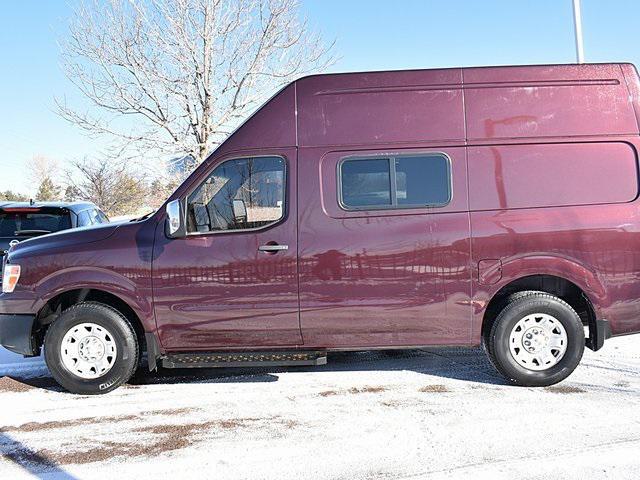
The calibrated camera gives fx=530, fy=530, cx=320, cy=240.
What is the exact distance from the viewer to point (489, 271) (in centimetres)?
435

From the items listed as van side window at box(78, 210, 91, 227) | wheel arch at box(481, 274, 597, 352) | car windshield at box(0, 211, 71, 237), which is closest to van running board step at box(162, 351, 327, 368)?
wheel arch at box(481, 274, 597, 352)

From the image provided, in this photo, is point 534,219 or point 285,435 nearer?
point 285,435

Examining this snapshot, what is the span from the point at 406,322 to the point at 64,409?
2830 millimetres

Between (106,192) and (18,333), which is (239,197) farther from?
(106,192)

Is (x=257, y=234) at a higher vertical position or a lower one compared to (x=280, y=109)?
lower

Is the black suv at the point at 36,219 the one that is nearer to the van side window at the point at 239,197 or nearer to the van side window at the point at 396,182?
the van side window at the point at 239,197

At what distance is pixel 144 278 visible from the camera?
442 centimetres

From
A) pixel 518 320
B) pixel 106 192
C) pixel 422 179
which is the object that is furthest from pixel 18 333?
pixel 106 192

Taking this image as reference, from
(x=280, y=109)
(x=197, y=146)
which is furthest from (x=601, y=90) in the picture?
(x=197, y=146)

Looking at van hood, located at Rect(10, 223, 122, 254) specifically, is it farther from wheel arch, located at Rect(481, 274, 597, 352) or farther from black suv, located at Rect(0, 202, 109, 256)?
wheel arch, located at Rect(481, 274, 597, 352)

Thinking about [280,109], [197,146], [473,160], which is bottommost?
[473,160]

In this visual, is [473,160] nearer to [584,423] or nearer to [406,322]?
[406,322]

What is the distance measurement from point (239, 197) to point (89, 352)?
6.01 ft

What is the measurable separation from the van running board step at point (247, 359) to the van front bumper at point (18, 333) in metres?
1.18
